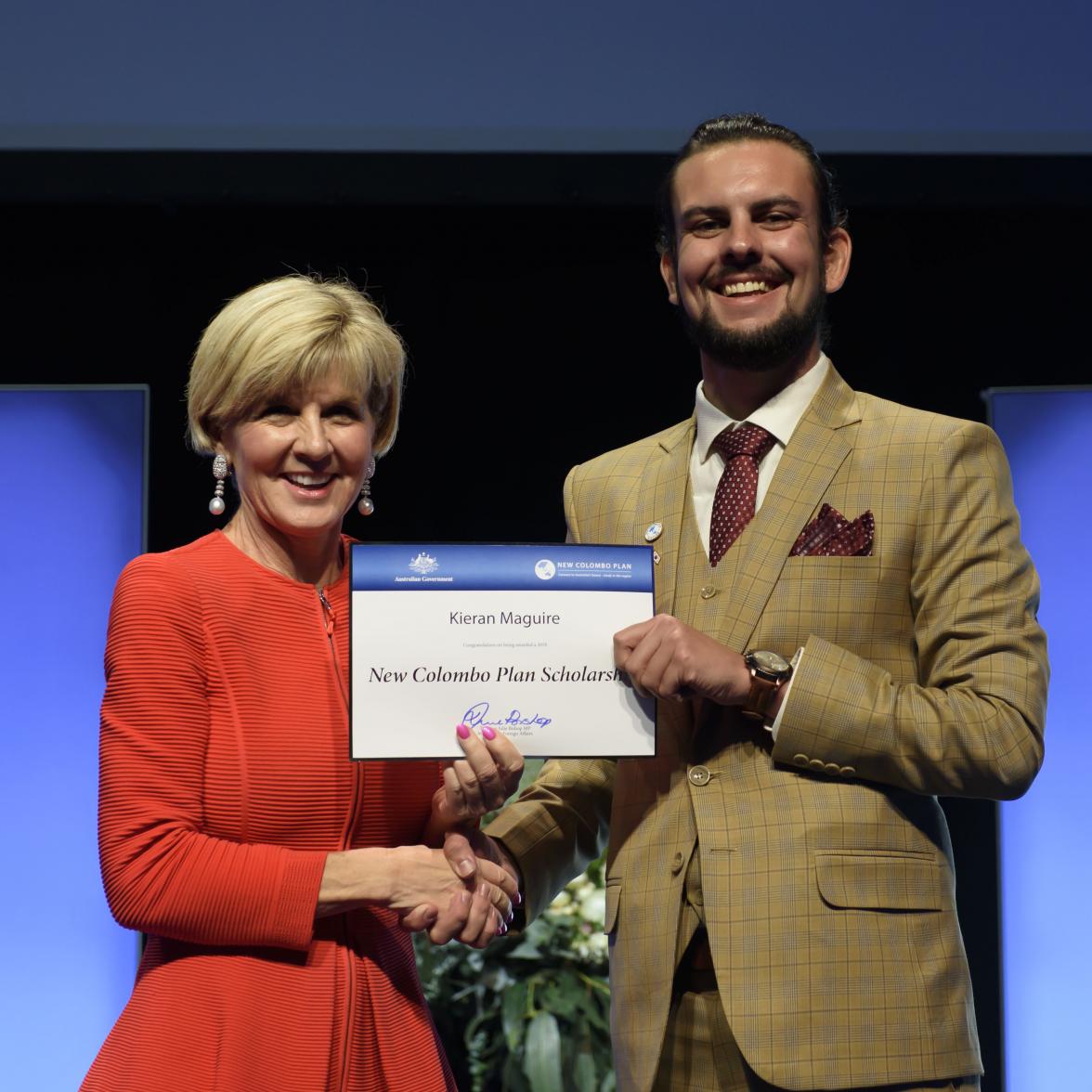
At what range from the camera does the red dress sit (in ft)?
5.66

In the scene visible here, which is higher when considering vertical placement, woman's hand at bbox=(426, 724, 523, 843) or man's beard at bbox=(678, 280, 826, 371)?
man's beard at bbox=(678, 280, 826, 371)

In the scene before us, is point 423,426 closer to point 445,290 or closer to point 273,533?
point 445,290

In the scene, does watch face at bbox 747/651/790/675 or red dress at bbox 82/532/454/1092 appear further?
watch face at bbox 747/651/790/675

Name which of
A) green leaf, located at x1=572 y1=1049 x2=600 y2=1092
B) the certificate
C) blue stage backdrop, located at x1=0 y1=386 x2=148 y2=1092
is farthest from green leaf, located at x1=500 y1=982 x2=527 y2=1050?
the certificate

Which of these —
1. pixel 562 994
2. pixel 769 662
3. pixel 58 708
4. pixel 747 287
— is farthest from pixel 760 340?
pixel 58 708

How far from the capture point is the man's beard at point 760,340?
2.05 meters

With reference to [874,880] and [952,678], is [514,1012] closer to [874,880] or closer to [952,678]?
[874,880]

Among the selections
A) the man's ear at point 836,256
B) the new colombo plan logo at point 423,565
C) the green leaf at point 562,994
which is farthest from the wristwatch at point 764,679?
the green leaf at point 562,994

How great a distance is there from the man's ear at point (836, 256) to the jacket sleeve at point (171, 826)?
1069 mm

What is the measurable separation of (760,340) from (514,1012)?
2.08m

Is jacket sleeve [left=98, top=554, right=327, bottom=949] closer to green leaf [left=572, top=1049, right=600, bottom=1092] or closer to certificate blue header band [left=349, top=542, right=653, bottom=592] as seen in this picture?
certificate blue header band [left=349, top=542, right=653, bottom=592]

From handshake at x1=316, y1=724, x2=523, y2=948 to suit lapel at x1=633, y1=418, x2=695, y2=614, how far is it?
35cm

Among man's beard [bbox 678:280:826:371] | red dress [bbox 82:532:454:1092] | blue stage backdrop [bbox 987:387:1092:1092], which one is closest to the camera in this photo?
red dress [bbox 82:532:454:1092]

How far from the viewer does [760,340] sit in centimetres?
205
